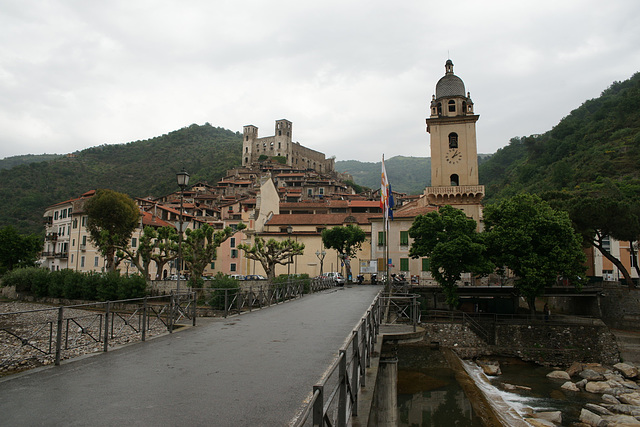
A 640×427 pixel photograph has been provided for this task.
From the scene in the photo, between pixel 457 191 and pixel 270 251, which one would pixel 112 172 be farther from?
pixel 457 191

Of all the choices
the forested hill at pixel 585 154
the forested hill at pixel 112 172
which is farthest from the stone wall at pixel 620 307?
the forested hill at pixel 112 172

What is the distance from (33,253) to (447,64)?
57612 millimetres

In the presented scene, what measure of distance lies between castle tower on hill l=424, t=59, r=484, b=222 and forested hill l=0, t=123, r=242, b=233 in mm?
54422

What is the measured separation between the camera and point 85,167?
12875 cm

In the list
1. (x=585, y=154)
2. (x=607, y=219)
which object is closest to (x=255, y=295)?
(x=607, y=219)

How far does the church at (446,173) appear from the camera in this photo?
4309cm

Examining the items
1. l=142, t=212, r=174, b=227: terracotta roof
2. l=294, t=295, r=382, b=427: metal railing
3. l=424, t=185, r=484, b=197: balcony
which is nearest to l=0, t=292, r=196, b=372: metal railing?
l=294, t=295, r=382, b=427: metal railing

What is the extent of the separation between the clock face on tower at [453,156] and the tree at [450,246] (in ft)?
43.7

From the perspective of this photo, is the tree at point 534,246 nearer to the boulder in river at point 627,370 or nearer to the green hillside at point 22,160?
the boulder in river at point 627,370

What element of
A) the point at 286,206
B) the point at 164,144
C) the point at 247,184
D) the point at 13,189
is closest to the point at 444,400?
the point at 286,206

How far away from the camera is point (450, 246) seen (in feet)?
99.1

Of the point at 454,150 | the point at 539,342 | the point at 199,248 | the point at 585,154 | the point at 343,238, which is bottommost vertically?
the point at 539,342

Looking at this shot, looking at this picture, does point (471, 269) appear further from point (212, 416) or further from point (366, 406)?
point (212, 416)

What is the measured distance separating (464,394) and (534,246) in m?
14.6
